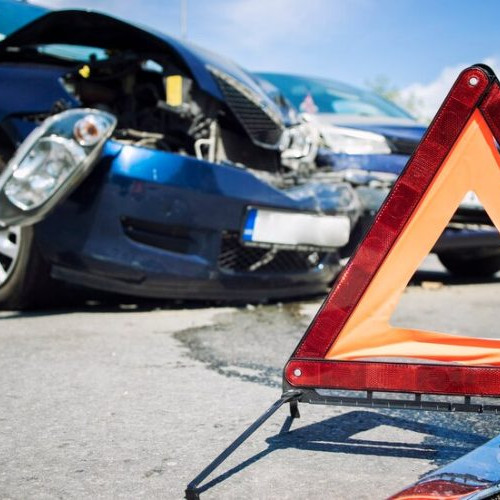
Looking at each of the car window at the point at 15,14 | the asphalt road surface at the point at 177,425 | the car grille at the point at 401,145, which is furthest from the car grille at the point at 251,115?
the car window at the point at 15,14

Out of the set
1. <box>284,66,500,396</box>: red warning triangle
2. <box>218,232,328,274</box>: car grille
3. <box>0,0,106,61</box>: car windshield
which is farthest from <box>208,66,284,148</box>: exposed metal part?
<box>284,66,500,396</box>: red warning triangle

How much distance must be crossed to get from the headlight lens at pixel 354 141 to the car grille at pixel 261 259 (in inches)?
47.7

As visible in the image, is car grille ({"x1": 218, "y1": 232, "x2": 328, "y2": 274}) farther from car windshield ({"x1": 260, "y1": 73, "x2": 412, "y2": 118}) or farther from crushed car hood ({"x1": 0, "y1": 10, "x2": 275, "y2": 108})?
car windshield ({"x1": 260, "y1": 73, "x2": 412, "y2": 118})

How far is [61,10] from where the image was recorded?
441 cm

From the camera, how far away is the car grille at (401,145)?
562cm

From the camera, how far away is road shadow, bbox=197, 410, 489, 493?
2.12 m

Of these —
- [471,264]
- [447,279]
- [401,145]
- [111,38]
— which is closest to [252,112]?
[111,38]

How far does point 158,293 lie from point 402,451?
212cm

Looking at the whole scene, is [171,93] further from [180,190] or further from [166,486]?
[166,486]

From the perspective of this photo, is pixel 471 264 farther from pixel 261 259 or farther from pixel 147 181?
pixel 147 181

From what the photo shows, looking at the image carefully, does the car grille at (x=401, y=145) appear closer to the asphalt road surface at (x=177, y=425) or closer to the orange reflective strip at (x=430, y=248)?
the asphalt road surface at (x=177, y=425)

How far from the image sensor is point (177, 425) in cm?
236

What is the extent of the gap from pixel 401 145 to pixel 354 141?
32 centimetres

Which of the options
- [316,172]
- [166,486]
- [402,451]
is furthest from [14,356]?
[316,172]
